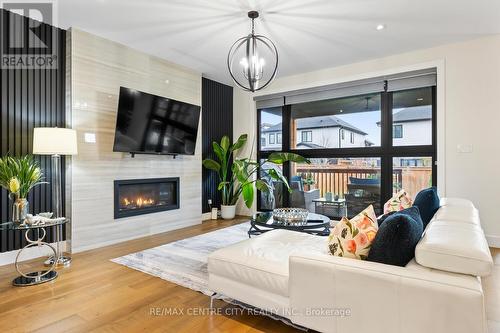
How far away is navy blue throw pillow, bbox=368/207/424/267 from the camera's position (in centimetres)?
151

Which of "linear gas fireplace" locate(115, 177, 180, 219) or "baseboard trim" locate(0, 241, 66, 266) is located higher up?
"linear gas fireplace" locate(115, 177, 180, 219)

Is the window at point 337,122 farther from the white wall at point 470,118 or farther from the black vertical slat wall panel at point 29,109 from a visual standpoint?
the black vertical slat wall panel at point 29,109

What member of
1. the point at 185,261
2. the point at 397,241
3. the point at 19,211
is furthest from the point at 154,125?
the point at 397,241

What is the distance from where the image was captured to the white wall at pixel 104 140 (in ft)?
11.9

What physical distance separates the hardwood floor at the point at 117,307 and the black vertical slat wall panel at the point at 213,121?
289cm

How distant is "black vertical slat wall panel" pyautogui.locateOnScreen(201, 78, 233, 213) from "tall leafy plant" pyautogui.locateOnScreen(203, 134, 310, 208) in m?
0.14

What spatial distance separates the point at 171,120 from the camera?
461 centimetres

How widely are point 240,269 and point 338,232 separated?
695 mm

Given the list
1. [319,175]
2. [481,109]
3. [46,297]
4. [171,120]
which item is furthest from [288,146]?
[46,297]

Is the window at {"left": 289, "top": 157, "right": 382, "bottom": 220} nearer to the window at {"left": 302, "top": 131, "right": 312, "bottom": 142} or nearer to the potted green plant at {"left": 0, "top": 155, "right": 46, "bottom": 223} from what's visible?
the window at {"left": 302, "top": 131, "right": 312, "bottom": 142}

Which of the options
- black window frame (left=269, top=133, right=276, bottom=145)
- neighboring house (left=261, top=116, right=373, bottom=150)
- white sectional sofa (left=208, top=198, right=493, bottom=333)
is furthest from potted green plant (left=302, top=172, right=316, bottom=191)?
white sectional sofa (left=208, top=198, right=493, bottom=333)

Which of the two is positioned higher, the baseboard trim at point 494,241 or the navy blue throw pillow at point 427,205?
the navy blue throw pillow at point 427,205

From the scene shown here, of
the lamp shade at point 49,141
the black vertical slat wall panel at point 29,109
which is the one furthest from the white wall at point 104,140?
the lamp shade at point 49,141

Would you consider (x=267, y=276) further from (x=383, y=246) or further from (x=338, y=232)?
(x=383, y=246)
